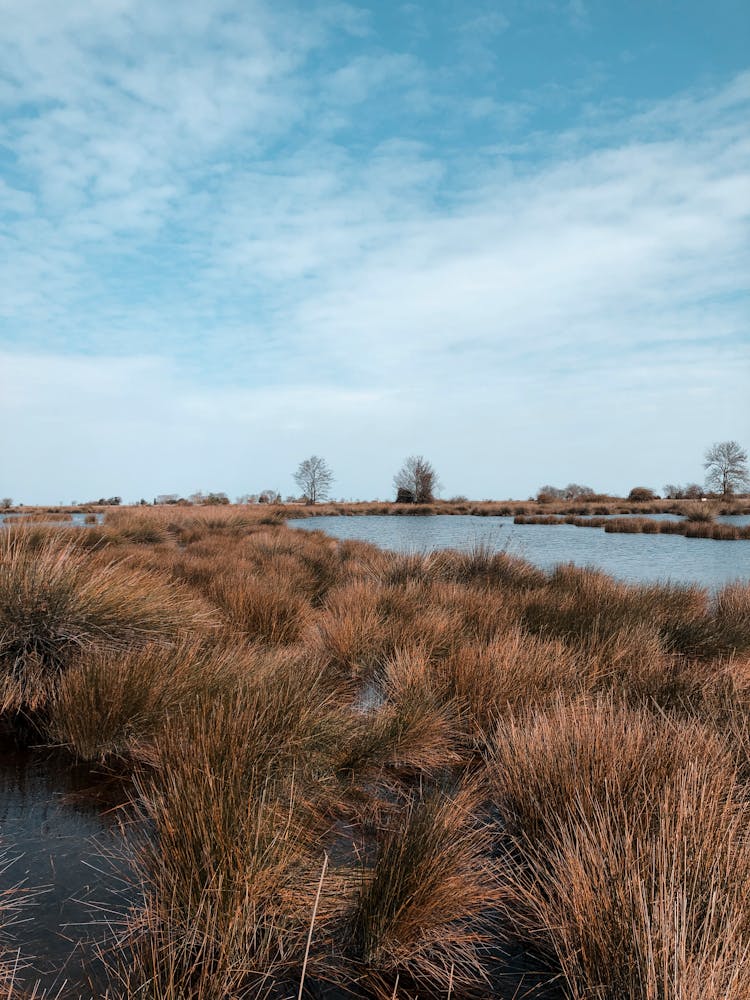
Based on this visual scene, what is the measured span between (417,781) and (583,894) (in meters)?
1.41

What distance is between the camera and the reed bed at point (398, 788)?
5.52ft

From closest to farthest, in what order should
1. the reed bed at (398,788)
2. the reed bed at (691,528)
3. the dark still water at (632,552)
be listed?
the reed bed at (398,788) < the dark still water at (632,552) < the reed bed at (691,528)

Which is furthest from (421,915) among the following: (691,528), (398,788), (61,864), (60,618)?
(691,528)

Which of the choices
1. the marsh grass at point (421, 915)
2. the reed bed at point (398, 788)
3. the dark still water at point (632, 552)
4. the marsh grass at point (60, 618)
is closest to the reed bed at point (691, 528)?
the dark still water at point (632, 552)

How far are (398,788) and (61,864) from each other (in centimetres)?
147

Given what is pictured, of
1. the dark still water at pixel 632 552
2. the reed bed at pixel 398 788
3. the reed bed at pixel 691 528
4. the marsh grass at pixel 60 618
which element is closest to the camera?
the reed bed at pixel 398 788

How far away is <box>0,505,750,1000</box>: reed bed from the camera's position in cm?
168

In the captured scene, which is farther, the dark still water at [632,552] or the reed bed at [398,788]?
the dark still water at [632,552]

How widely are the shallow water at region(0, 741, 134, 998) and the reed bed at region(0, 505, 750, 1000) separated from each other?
0.09m

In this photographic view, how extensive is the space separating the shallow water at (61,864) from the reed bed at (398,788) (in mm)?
95

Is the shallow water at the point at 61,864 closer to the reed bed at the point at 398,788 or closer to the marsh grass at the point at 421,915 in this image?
the reed bed at the point at 398,788

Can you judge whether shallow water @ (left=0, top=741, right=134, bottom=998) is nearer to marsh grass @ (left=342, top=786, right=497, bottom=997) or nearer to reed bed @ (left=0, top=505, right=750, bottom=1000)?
reed bed @ (left=0, top=505, right=750, bottom=1000)

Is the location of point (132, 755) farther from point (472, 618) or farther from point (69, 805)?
point (472, 618)

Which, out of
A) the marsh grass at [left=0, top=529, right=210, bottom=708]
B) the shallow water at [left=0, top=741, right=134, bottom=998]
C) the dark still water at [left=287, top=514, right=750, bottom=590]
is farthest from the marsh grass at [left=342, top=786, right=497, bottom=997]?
the dark still water at [left=287, top=514, right=750, bottom=590]
